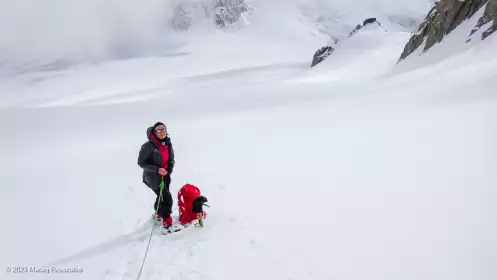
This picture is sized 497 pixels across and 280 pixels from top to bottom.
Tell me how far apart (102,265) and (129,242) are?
75 centimetres

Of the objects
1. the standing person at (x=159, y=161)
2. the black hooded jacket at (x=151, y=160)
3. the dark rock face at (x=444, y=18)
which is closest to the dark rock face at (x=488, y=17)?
the dark rock face at (x=444, y=18)

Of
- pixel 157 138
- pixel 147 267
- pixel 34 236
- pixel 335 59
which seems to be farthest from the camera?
pixel 335 59

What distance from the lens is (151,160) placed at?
6.44 meters

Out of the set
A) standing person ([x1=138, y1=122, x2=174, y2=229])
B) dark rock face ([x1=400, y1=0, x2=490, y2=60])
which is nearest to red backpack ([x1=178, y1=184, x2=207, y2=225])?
standing person ([x1=138, y1=122, x2=174, y2=229])

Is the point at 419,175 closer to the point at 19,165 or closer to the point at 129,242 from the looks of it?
the point at 129,242

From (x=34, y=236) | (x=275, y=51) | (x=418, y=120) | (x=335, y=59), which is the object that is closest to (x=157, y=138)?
(x=34, y=236)

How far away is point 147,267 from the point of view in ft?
18.5

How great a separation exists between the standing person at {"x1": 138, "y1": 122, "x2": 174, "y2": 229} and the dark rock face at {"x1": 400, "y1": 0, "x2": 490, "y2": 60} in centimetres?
Answer: 2487

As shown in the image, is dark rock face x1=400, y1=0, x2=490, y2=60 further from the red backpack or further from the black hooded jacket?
the black hooded jacket

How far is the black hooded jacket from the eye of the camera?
6328mm

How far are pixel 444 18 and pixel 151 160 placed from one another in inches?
1075

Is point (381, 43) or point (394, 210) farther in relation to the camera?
point (381, 43)

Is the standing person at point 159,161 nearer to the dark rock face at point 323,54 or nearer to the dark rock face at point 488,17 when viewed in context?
the dark rock face at point 488,17

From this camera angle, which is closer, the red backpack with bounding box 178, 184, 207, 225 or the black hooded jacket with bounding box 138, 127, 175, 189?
the black hooded jacket with bounding box 138, 127, 175, 189
